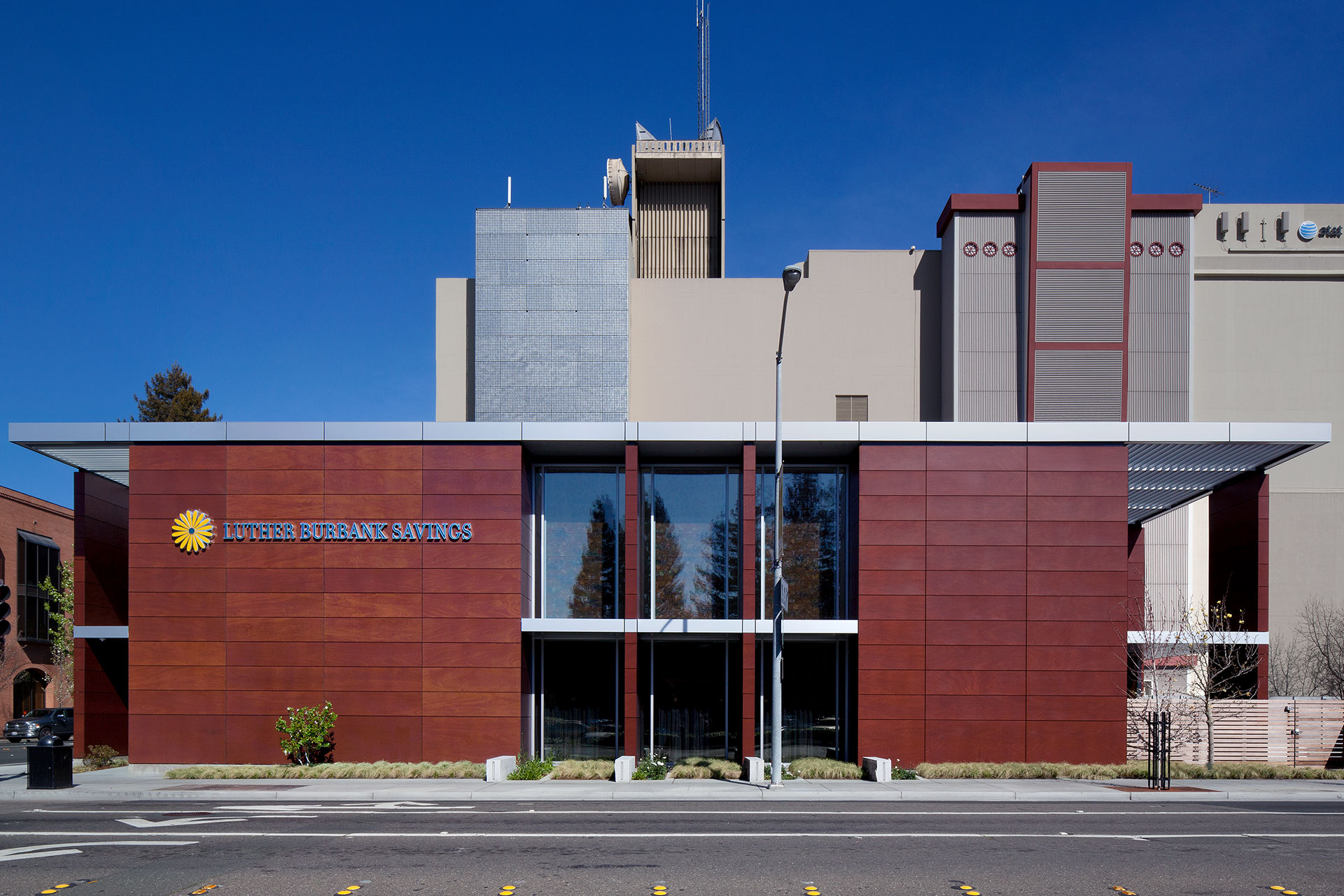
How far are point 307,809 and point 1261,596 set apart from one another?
26.8m

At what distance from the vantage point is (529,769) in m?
22.8

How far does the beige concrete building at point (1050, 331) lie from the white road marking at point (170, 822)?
19061 millimetres

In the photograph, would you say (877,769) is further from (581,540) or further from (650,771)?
(581,540)

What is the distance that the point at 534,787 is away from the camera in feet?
67.9

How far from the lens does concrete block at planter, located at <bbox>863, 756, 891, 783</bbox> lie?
21.8m

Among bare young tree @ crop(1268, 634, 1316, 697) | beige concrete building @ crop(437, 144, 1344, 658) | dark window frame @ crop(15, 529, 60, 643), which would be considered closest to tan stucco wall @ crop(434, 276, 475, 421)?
beige concrete building @ crop(437, 144, 1344, 658)

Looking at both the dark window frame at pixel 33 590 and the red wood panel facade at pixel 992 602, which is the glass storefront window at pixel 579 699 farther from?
the dark window frame at pixel 33 590

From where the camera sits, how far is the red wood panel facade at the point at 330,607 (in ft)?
78.7

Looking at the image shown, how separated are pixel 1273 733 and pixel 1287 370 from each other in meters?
17.7

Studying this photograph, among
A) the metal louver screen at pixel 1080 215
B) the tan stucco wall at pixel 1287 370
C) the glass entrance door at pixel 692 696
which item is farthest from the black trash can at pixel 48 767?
the tan stucco wall at pixel 1287 370

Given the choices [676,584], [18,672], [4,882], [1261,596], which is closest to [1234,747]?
[1261,596]

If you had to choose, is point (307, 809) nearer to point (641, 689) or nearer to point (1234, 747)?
point (641, 689)

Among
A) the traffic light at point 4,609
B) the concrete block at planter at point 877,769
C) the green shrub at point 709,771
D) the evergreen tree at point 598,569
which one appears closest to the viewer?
the traffic light at point 4,609

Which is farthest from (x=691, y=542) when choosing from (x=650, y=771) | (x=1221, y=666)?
(x=1221, y=666)
